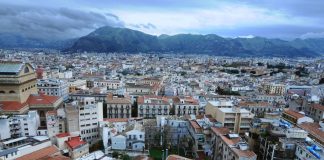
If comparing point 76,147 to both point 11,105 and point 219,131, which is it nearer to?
point 11,105

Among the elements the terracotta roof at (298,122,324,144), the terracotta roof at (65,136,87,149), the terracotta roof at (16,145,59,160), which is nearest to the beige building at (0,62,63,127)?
the terracotta roof at (65,136,87,149)

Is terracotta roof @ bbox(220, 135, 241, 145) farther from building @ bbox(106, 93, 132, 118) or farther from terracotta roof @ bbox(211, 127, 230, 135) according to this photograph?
building @ bbox(106, 93, 132, 118)

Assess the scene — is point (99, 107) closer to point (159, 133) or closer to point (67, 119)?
point (67, 119)


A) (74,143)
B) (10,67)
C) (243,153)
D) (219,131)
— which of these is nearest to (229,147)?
(243,153)

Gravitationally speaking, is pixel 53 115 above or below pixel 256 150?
above

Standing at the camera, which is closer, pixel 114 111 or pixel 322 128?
pixel 322 128

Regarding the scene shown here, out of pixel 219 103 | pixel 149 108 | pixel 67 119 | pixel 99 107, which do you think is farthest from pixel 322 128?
pixel 67 119

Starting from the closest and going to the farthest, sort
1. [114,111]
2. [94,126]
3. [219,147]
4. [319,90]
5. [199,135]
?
1. [219,147]
2. [199,135]
3. [94,126]
4. [114,111]
5. [319,90]

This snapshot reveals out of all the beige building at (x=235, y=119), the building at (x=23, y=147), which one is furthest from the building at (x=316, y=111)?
the building at (x=23, y=147)

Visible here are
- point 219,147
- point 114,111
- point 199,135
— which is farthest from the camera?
point 114,111
